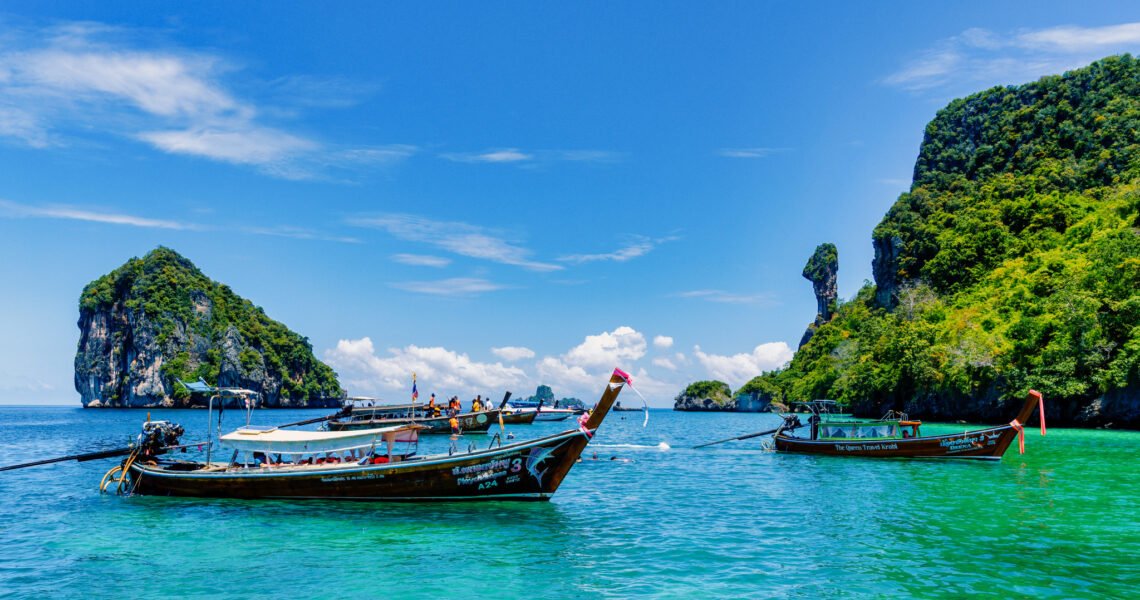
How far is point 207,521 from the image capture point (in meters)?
19.9

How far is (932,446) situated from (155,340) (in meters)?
174

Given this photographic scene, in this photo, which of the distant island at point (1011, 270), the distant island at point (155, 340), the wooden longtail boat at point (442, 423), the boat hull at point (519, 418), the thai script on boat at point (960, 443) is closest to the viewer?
the thai script on boat at point (960, 443)

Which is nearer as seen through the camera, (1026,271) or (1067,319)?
(1067,319)

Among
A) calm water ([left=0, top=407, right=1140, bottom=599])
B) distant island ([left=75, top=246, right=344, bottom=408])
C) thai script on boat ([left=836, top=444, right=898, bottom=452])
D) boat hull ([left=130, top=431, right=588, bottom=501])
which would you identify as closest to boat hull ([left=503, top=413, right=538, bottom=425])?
thai script on boat ([left=836, top=444, right=898, bottom=452])

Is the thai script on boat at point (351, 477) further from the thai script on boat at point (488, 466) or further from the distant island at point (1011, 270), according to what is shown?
the distant island at point (1011, 270)

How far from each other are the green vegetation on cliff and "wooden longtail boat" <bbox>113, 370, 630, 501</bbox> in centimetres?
5273

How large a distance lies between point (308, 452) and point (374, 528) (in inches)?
219

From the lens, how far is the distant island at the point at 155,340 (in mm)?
164750

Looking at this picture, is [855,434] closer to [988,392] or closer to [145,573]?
[145,573]

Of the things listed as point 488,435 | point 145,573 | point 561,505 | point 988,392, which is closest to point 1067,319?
point 988,392

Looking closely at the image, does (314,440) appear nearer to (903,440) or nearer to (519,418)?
(903,440)

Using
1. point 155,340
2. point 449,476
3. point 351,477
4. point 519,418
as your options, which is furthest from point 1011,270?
point 155,340

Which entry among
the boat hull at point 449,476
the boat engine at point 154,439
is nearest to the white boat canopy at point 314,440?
the boat hull at point 449,476

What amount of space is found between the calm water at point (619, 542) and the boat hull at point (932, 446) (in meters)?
4.90
